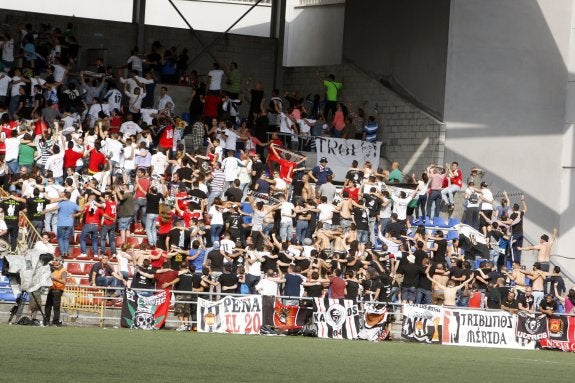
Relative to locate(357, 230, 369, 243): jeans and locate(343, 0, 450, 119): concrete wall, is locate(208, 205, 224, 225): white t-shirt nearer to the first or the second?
locate(357, 230, 369, 243): jeans

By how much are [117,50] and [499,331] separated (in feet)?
62.2

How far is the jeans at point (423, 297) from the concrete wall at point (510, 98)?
373 inches

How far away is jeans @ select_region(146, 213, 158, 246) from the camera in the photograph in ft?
95.6

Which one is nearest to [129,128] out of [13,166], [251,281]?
[13,166]

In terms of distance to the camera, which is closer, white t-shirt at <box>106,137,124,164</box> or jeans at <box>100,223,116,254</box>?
jeans at <box>100,223,116,254</box>

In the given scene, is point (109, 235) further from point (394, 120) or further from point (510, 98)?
point (510, 98)

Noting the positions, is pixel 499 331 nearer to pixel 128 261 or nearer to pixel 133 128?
pixel 128 261

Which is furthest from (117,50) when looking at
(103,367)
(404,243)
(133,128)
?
(103,367)

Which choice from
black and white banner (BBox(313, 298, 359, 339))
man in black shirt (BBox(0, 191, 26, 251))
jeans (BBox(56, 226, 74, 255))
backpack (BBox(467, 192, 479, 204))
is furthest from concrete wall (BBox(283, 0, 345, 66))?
black and white banner (BBox(313, 298, 359, 339))

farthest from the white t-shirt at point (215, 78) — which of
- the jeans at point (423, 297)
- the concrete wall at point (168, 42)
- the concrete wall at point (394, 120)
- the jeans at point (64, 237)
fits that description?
the jeans at point (423, 297)

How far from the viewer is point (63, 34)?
1511 inches

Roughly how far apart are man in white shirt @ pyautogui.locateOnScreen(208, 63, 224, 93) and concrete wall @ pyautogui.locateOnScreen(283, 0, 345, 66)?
21.4 feet

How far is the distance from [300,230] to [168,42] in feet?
42.5

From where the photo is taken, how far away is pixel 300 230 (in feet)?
101
